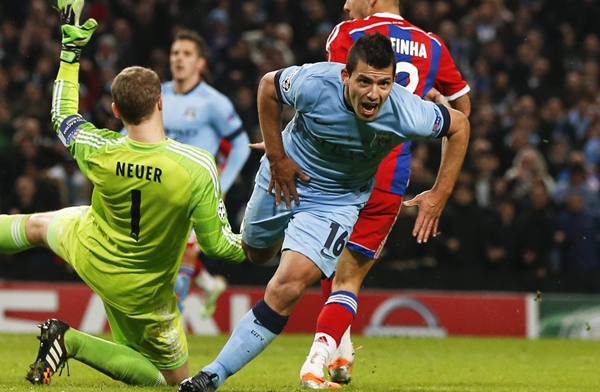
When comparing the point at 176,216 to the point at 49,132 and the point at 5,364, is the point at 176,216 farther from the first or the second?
the point at 49,132

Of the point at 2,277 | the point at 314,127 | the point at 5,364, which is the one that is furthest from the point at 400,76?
the point at 2,277

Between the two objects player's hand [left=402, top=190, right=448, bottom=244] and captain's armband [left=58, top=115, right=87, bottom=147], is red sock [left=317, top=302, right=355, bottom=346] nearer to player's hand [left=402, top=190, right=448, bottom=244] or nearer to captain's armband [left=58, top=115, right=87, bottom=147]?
player's hand [left=402, top=190, right=448, bottom=244]

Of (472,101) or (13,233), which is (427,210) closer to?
(13,233)

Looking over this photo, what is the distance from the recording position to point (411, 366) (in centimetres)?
863

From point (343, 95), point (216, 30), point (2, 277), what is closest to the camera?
point (343, 95)

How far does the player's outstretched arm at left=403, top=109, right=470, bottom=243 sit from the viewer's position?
5.90 meters

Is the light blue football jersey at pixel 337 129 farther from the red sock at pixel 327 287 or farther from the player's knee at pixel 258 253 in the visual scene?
the red sock at pixel 327 287

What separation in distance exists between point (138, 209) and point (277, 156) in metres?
0.86

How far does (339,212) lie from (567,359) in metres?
4.62

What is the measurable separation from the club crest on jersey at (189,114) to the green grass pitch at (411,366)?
7.12 ft

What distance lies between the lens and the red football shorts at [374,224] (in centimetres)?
671

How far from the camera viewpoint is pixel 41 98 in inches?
560

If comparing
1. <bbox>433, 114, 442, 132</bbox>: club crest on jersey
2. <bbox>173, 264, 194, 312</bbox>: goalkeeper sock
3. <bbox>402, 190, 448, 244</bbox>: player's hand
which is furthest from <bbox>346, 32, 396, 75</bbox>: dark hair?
<bbox>173, 264, 194, 312</bbox>: goalkeeper sock

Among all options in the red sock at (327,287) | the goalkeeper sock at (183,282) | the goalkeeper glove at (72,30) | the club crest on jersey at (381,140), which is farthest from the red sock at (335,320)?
the goalkeeper sock at (183,282)
